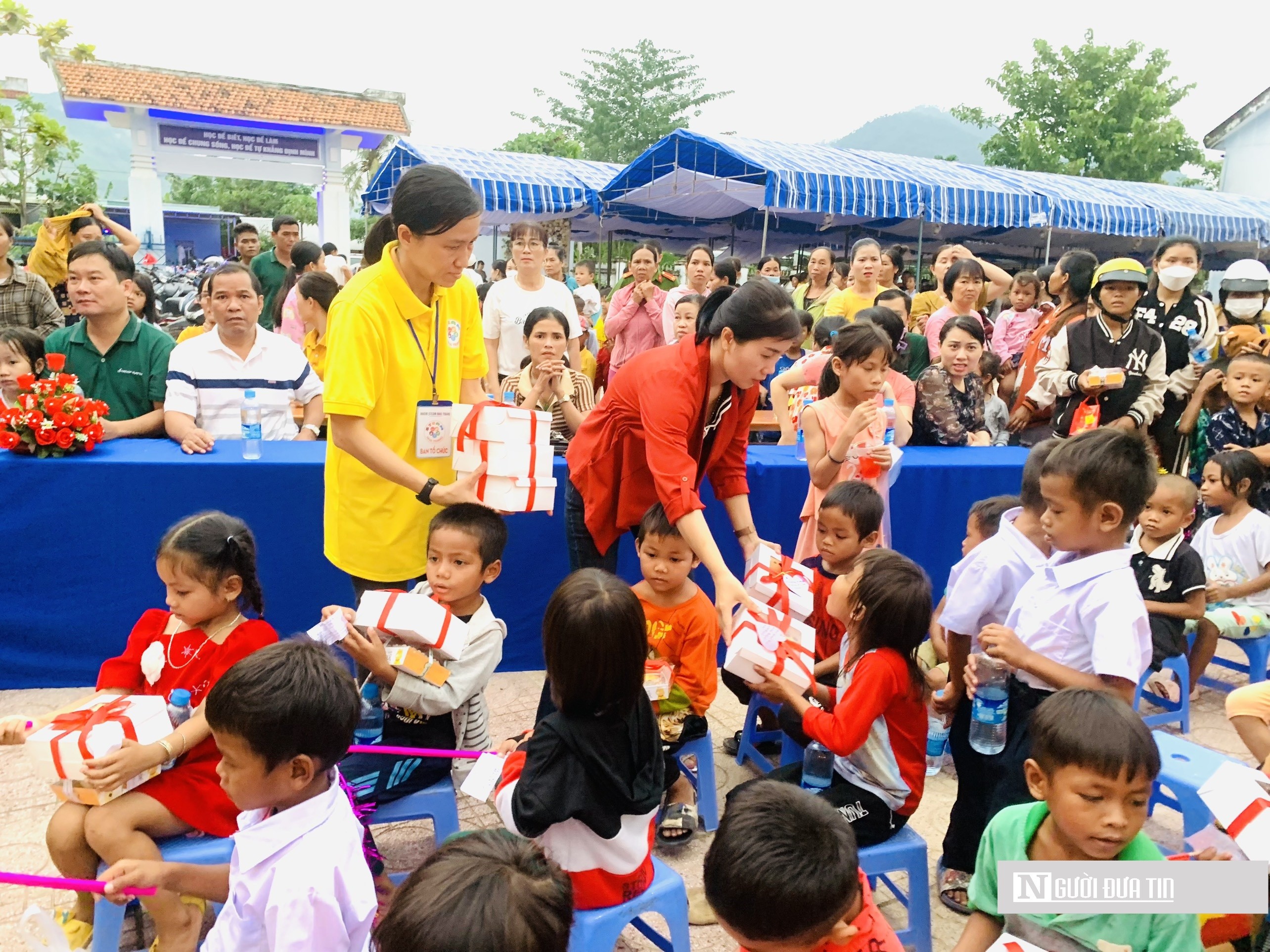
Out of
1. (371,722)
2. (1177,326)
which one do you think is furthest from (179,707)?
(1177,326)

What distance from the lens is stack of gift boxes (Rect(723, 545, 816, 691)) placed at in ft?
6.90

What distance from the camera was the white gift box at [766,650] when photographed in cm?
210

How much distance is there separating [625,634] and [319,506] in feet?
6.86

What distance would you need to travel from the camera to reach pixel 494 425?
242 cm

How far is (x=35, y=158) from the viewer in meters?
20.7

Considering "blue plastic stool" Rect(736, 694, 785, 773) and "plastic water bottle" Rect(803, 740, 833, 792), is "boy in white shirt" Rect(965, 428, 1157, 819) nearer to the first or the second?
"plastic water bottle" Rect(803, 740, 833, 792)

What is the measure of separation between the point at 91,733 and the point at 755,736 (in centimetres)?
210

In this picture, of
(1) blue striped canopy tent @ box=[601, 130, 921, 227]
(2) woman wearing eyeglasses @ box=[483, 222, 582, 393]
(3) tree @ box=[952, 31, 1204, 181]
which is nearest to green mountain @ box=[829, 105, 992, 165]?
(3) tree @ box=[952, 31, 1204, 181]

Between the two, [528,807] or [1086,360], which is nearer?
[528,807]

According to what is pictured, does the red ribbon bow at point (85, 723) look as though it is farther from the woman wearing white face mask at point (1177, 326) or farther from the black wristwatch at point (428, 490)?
the woman wearing white face mask at point (1177, 326)

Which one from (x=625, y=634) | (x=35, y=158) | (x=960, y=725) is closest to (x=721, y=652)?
(x=960, y=725)

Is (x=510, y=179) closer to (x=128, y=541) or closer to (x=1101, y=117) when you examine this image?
(x=128, y=541)

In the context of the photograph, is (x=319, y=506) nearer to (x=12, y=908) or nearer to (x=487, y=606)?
(x=487, y=606)

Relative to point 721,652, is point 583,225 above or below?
above
